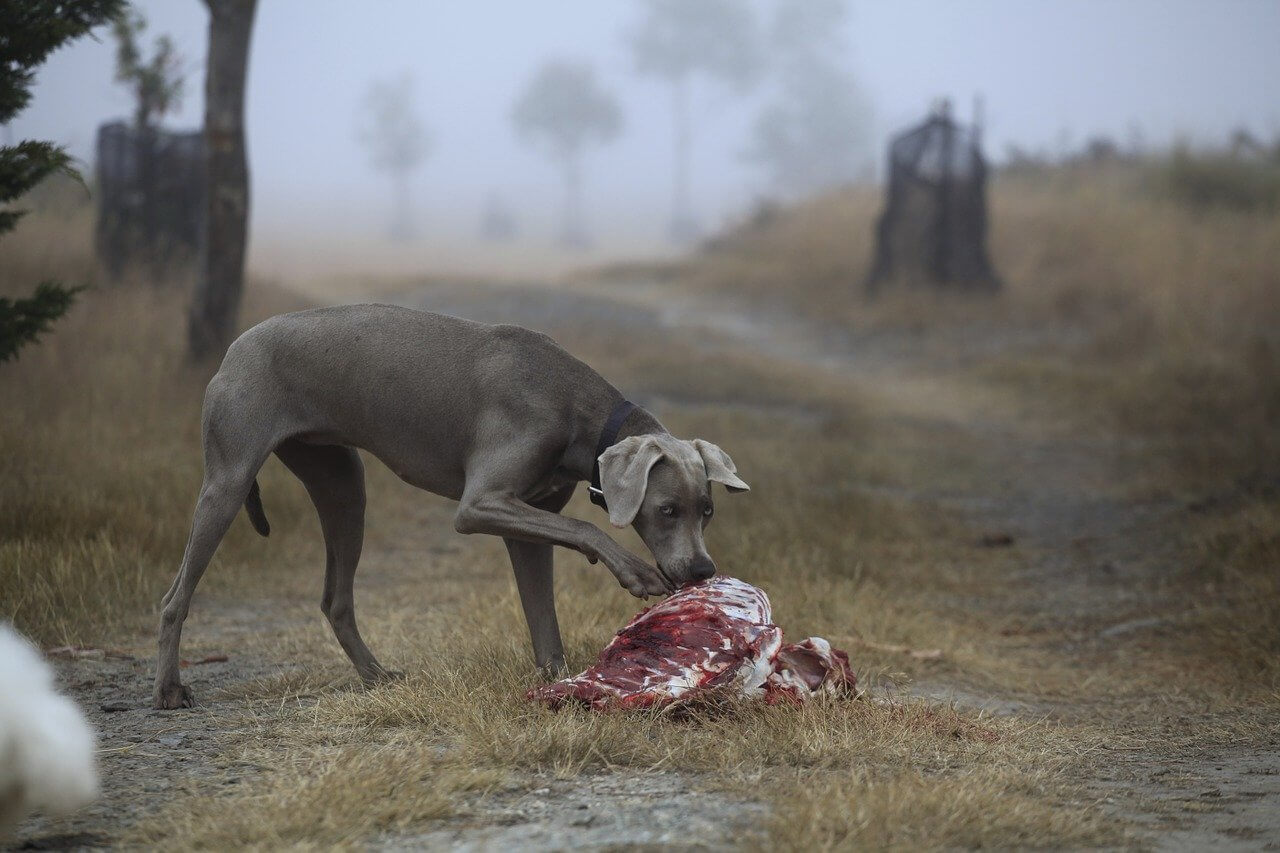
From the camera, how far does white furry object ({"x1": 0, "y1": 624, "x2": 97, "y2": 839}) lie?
270cm

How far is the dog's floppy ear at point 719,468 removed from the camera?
4.34 m

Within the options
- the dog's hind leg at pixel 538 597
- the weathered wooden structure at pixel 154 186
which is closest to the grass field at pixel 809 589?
the dog's hind leg at pixel 538 597

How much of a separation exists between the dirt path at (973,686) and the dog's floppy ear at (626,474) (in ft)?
2.94

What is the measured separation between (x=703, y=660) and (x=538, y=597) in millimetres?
759

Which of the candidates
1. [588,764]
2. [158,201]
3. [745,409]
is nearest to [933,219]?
[745,409]

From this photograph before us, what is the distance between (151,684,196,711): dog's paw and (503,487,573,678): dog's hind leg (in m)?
1.21

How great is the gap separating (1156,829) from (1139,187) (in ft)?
70.7

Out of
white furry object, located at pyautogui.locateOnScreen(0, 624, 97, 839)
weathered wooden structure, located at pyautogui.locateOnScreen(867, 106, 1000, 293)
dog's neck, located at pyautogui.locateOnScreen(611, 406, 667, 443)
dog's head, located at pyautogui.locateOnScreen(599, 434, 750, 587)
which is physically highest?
weathered wooden structure, located at pyautogui.locateOnScreen(867, 106, 1000, 293)

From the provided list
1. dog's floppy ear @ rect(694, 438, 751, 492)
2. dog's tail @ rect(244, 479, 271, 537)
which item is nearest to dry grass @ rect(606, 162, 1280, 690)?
dog's floppy ear @ rect(694, 438, 751, 492)

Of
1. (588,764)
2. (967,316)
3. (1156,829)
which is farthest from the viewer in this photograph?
(967,316)

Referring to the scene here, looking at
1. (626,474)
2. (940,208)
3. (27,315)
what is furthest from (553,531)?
(940,208)

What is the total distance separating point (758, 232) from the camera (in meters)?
30.2

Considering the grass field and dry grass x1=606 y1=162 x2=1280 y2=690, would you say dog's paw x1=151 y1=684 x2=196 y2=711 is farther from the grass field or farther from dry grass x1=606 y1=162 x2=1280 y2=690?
dry grass x1=606 y1=162 x2=1280 y2=690

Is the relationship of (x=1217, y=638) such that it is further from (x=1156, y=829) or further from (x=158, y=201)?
(x=158, y=201)
